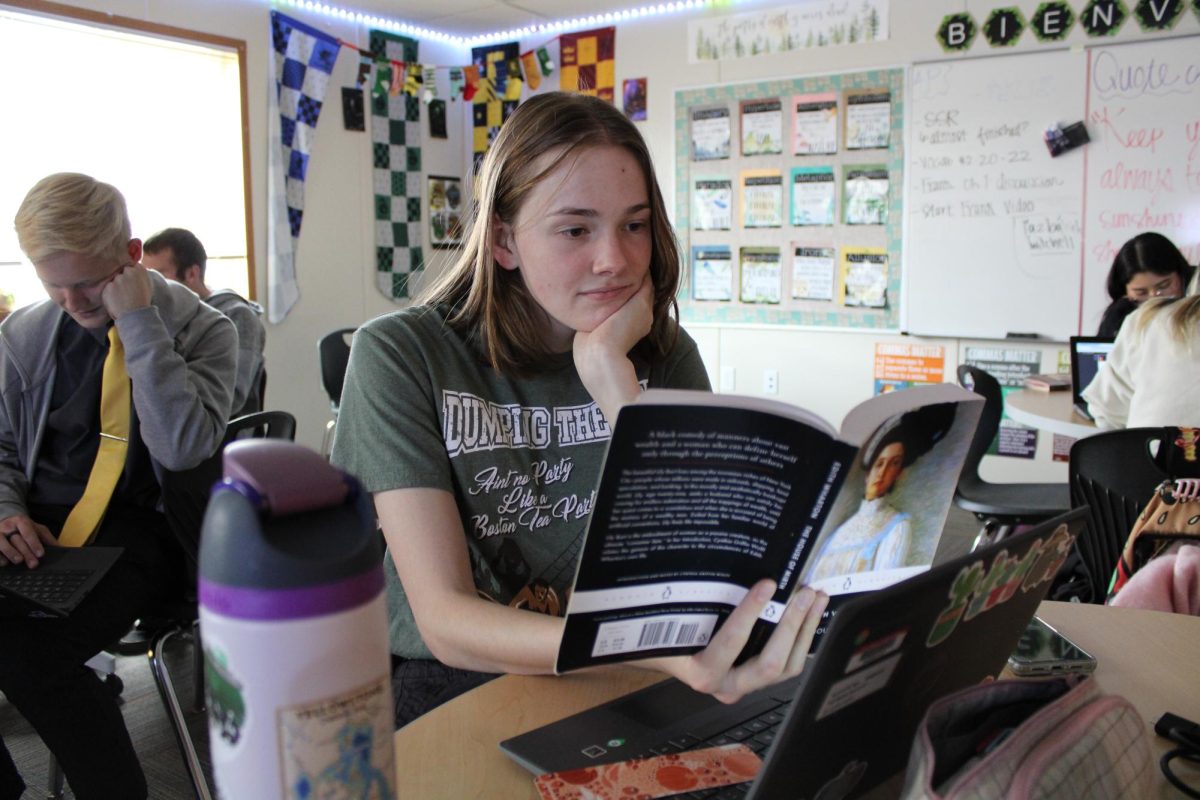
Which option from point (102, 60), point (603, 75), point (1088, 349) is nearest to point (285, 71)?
point (102, 60)

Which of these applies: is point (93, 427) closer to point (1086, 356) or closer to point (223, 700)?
point (223, 700)

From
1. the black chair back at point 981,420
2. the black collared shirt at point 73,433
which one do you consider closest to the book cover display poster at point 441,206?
the black chair back at point 981,420

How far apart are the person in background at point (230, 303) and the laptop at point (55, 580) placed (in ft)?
2.11

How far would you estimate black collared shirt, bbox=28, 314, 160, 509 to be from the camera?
1.98m

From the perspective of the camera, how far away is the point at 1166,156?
12.5 feet

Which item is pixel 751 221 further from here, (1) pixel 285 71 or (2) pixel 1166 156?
(1) pixel 285 71

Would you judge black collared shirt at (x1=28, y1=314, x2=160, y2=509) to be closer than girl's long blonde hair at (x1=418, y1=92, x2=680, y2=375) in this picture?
No

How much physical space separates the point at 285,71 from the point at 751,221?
242 cm

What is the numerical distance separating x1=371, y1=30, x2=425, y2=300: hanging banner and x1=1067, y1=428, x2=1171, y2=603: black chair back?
3838 millimetres

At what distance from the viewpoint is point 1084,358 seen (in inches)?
121

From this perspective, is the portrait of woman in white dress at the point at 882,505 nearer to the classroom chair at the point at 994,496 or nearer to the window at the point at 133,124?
the classroom chair at the point at 994,496

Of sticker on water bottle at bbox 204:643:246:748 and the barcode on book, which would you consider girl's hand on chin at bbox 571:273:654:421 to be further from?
sticker on water bottle at bbox 204:643:246:748

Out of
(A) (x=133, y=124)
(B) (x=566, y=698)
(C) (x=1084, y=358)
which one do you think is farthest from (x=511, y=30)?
(B) (x=566, y=698)

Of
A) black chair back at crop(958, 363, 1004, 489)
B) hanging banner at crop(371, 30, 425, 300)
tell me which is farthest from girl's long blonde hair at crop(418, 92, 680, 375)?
hanging banner at crop(371, 30, 425, 300)
